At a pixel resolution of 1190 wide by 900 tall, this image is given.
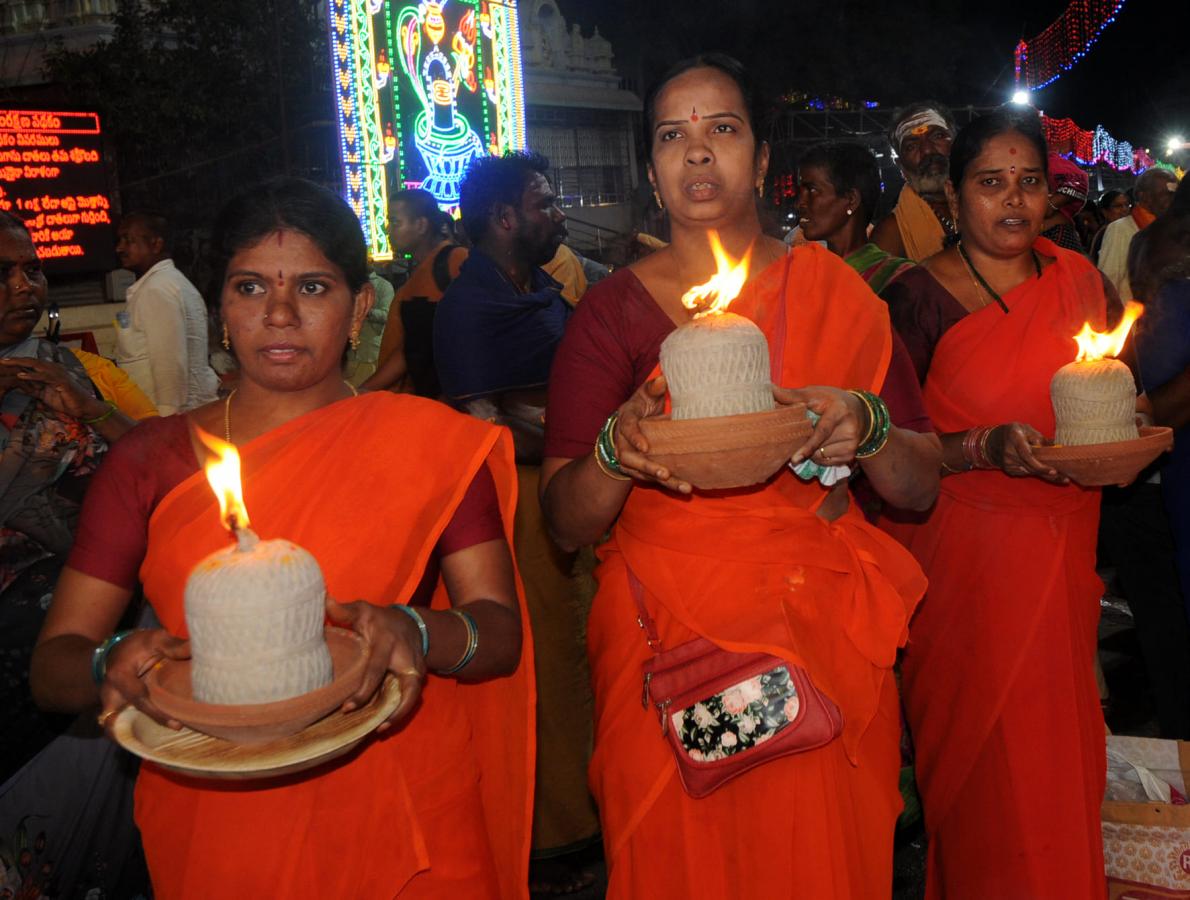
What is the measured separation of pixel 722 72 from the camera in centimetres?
254

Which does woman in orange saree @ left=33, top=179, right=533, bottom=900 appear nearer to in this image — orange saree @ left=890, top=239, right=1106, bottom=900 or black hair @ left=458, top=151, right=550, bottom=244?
orange saree @ left=890, top=239, right=1106, bottom=900

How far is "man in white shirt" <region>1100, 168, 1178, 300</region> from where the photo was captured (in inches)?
319

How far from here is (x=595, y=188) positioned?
2414cm

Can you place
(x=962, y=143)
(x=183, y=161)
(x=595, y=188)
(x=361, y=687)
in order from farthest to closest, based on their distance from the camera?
(x=595, y=188)
(x=183, y=161)
(x=962, y=143)
(x=361, y=687)

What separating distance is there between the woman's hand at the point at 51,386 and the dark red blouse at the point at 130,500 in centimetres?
90

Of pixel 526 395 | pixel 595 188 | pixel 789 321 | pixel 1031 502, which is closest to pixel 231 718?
pixel 789 321

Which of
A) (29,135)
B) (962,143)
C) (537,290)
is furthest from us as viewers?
(29,135)

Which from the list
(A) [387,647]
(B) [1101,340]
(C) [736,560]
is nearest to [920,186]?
(B) [1101,340]

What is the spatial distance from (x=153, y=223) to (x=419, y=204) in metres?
1.38

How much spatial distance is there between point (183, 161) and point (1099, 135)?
A: 33.6 metres

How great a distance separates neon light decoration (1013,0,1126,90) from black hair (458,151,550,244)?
18532 mm

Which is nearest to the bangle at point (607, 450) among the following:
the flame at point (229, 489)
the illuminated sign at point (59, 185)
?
the flame at point (229, 489)

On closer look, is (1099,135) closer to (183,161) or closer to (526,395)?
(183,161)

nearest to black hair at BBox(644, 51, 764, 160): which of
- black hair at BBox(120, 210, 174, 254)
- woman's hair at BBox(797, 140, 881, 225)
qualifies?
woman's hair at BBox(797, 140, 881, 225)
